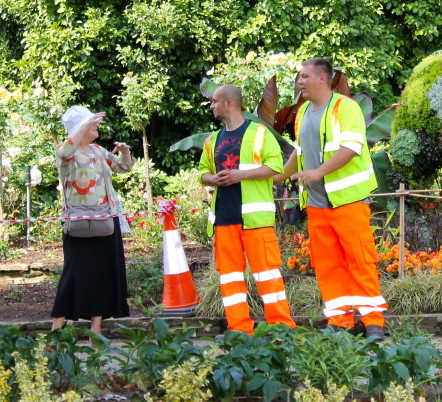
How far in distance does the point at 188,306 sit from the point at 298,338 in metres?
3.12

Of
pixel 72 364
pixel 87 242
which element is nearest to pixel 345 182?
pixel 87 242

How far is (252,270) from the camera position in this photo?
5949 millimetres

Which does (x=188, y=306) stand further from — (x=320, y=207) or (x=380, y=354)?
(x=380, y=354)

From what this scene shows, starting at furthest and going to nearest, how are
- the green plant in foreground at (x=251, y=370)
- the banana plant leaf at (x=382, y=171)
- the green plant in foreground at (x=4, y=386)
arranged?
the banana plant leaf at (x=382, y=171) → the green plant in foreground at (x=251, y=370) → the green plant in foreground at (x=4, y=386)

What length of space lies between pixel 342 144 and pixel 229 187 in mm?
855

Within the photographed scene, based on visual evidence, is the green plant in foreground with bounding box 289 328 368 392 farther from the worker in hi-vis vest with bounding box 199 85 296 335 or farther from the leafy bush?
the leafy bush

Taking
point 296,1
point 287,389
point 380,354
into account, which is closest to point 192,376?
point 287,389

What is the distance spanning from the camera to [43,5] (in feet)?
53.5

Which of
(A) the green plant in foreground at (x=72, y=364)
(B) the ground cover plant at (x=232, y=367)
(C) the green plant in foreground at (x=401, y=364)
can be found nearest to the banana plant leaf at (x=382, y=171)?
(B) the ground cover plant at (x=232, y=367)

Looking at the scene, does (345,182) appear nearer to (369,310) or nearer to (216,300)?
(369,310)

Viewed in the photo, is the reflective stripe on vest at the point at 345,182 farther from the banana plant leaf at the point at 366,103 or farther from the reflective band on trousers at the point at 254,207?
the banana plant leaf at the point at 366,103

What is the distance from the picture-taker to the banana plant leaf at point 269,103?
30.3ft

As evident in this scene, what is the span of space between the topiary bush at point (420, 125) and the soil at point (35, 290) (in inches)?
98.6

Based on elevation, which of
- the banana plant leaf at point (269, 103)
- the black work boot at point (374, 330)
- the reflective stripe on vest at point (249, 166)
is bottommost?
the black work boot at point (374, 330)
